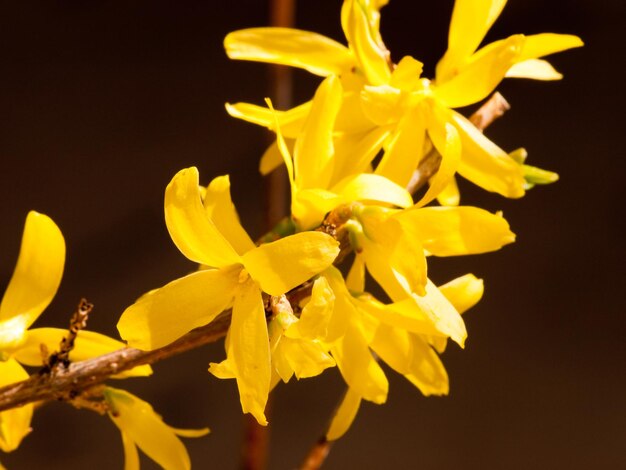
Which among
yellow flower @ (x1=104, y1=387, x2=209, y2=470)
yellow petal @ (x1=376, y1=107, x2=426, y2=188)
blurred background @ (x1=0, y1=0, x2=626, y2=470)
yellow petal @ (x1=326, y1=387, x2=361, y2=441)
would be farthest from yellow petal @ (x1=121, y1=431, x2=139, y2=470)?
blurred background @ (x1=0, y1=0, x2=626, y2=470)

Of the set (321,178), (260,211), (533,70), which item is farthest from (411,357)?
(260,211)

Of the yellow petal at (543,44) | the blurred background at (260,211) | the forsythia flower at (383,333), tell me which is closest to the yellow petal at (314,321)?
the forsythia flower at (383,333)

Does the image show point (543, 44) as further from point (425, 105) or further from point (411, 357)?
point (411, 357)

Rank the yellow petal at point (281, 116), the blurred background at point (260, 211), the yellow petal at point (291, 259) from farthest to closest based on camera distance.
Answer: the blurred background at point (260, 211) < the yellow petal at point (281, 116) < the yellow petal at point (291, 259)

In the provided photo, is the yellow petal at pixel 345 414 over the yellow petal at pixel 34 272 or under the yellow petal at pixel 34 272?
under

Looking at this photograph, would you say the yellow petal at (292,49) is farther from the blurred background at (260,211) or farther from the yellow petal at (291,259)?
the blurred background at (260,211)

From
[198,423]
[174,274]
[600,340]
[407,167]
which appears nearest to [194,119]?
[174,274]

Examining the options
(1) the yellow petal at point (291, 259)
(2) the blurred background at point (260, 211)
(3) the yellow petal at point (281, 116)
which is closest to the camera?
(1) the yellow petal at point (291, 259)

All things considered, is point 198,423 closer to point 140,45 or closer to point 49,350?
point 140,45
